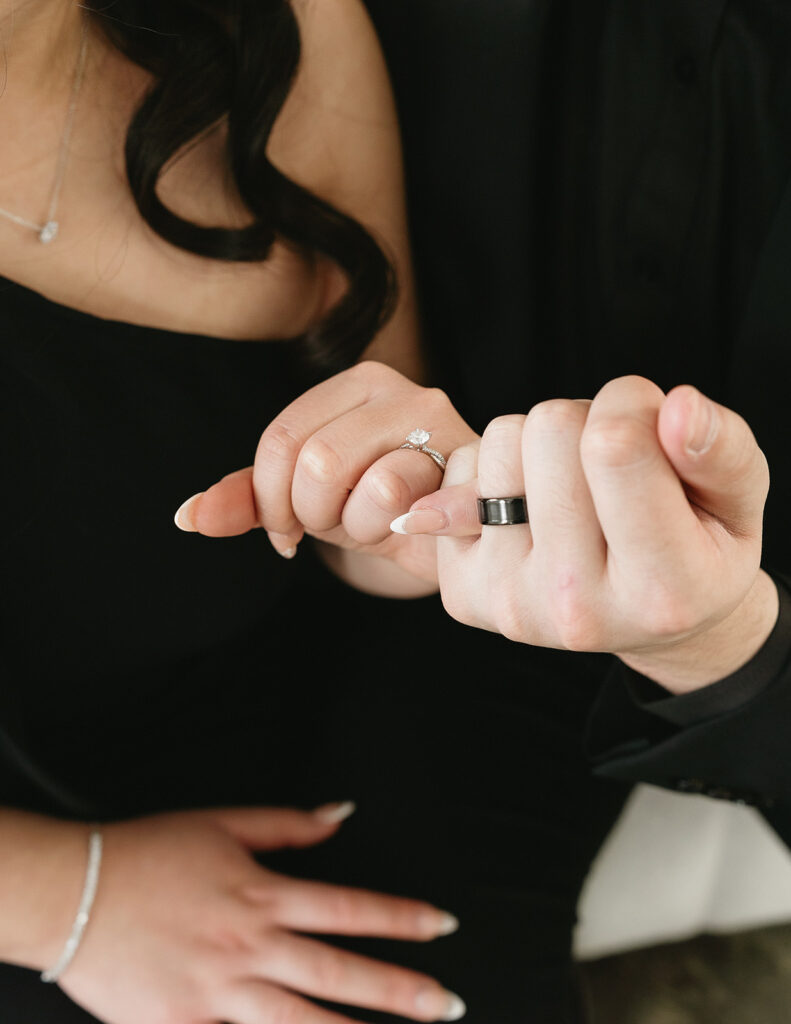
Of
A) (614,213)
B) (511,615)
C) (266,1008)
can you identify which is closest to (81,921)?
(266,1008)

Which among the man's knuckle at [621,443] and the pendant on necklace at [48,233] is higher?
the pendant on necklace at [48,233]

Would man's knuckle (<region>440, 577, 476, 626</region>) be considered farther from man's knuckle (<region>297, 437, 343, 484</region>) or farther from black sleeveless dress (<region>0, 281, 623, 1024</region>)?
black sleeveless dress (<region>0, 281, 623, 1024</region>)

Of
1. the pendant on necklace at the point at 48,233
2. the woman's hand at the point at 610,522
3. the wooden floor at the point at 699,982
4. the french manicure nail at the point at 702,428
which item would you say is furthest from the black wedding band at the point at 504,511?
the wooden floor at the point at 699,982

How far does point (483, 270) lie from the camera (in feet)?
3.30

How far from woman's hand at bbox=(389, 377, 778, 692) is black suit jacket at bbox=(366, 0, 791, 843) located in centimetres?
33

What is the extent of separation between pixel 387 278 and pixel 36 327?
36cm

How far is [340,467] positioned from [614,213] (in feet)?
1.80

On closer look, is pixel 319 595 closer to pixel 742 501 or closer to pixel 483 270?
pixel 483 270

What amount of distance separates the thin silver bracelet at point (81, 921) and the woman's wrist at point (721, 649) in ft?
1.93

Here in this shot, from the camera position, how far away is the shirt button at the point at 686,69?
893mm

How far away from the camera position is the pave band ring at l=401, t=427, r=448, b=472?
0.60 m

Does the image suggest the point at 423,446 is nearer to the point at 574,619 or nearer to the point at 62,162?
the point at 574,619

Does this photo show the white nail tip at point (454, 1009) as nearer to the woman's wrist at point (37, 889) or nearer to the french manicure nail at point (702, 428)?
the woman's wrist at point (37, 889)

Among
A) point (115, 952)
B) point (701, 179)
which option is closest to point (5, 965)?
point (115, 952)
